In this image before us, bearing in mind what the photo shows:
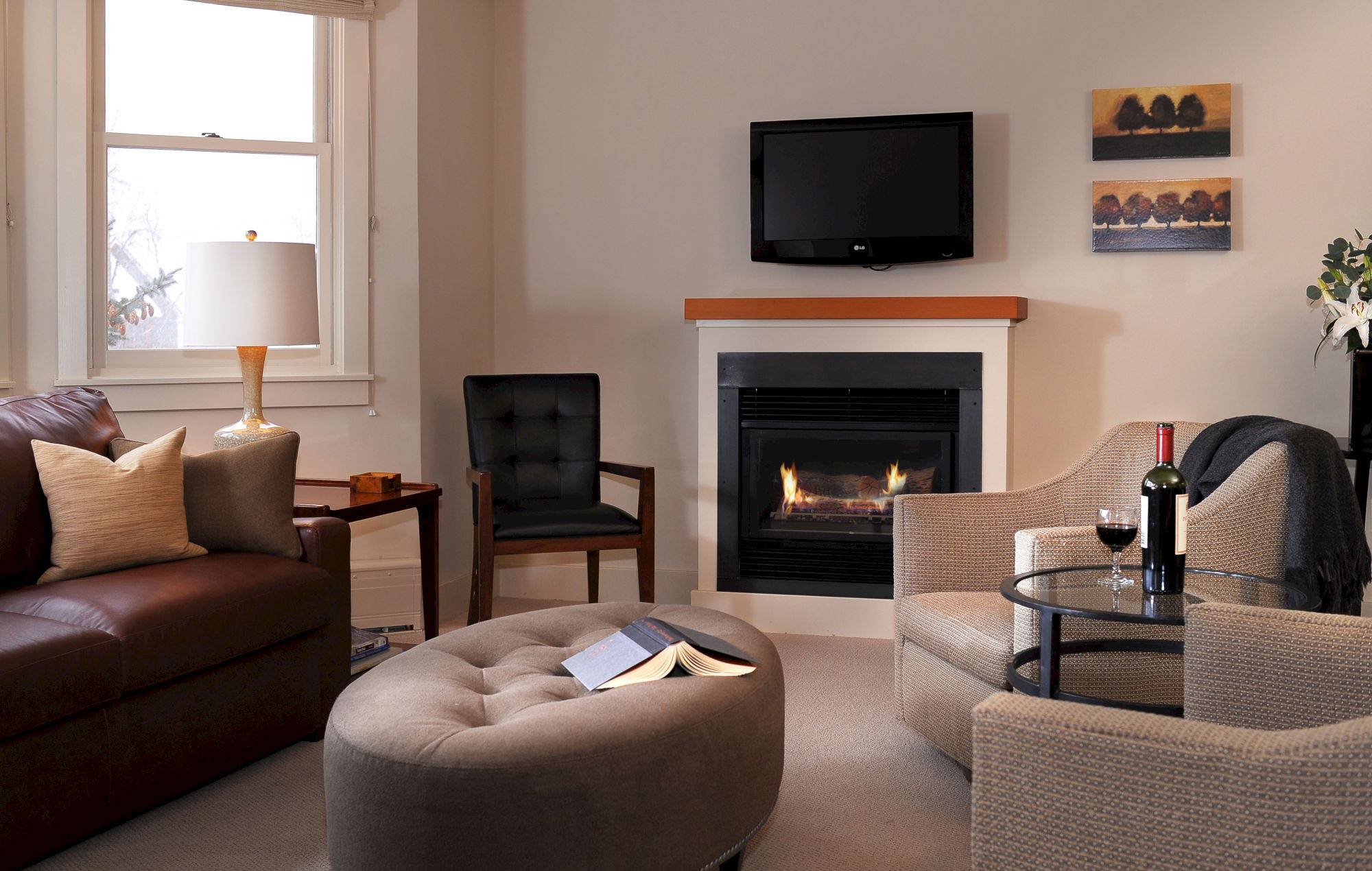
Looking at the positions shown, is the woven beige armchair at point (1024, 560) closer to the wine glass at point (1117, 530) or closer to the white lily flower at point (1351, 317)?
the wine glass at point (1117, 530)

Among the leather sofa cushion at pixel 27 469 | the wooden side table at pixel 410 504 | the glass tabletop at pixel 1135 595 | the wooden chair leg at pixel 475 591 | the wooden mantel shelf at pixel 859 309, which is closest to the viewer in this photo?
the glass tabletop at pixel 1135 595

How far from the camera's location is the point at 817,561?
168 inches

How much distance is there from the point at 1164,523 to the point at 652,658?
3.32 ft

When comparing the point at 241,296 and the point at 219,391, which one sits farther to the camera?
the point at 219,391

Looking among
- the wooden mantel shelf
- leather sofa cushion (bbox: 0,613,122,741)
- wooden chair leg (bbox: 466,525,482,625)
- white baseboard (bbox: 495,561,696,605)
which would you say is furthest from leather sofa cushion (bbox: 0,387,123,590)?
the wooden mantel shelf

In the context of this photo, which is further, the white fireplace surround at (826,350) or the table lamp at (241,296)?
the white fireplace surround at (826,350)

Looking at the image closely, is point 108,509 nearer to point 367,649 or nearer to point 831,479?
point 367,649

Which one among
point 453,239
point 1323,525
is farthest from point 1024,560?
point 453,239

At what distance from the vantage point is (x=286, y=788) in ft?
8.63

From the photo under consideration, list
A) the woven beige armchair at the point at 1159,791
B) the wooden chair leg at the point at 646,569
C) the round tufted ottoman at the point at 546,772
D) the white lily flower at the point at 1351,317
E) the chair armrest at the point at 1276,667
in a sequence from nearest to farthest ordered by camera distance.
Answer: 1. the woven beige armchair at the point at 1159,791
2. the chair armrest at the point at 1276,667
3. the round tufted ottoman at the point at 546,772
4. the white lily flower at the point at 1351,317
5. the wooden chair leg at the point at 646,569

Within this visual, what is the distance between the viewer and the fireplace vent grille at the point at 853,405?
414cm

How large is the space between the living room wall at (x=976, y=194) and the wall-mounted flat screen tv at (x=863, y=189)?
150 mm

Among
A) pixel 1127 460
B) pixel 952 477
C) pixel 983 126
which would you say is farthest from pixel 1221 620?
pixel 983 126

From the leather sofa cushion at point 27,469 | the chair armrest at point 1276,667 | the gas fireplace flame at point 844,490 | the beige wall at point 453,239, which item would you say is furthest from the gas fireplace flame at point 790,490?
the chair armrest at point 1276,667
